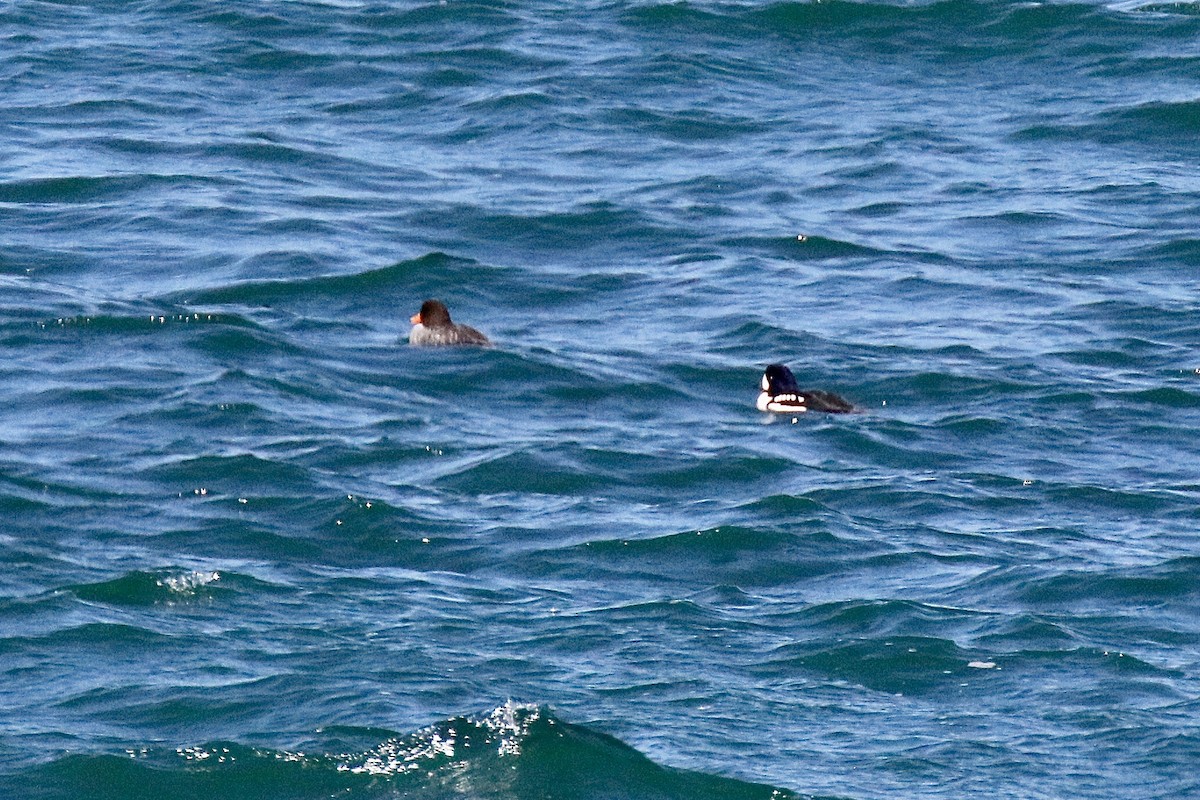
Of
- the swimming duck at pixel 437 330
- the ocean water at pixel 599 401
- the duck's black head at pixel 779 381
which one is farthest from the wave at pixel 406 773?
the swimming duck at pixel 437 330

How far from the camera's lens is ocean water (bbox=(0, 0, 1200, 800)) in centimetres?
825

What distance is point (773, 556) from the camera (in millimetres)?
10531

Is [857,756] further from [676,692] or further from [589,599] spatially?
[589,599]

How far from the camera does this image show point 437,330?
14.3 m

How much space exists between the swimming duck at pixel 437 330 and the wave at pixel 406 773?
6.39 meters

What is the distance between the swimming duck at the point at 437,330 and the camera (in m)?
14.2

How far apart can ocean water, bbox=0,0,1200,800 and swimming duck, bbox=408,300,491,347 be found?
0.12 meters

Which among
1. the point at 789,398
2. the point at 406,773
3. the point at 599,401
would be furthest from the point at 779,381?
the point at 406,773

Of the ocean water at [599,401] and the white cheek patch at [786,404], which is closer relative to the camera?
the ocean water at [599,401]

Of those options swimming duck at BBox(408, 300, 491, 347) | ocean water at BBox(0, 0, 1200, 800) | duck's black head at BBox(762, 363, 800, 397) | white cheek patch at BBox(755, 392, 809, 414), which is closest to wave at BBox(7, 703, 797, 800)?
ocean water at BBox(0, 0, 1200, 800)

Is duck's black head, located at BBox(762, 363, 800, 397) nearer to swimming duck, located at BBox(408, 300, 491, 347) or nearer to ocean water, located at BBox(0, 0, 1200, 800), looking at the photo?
ocean water, located at BBox(0, 0, 1200, 800)

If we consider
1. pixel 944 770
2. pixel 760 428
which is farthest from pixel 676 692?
pixel 760 428

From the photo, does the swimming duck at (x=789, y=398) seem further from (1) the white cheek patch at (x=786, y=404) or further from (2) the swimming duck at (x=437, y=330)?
(2) the swimming duck at (x=437, y=330)

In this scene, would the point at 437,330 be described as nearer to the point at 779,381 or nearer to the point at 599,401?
the point at 599,401
